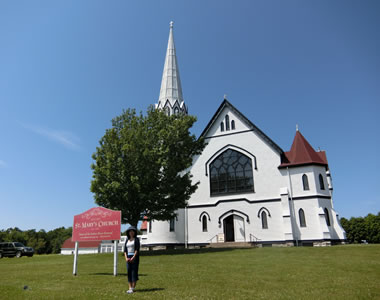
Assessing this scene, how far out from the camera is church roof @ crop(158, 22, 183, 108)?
4222 centimetres

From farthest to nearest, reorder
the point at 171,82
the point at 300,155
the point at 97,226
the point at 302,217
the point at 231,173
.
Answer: the point at 171,82
the point at 231,173
the point at 300,155
the point at 302,217
the point at 97,226

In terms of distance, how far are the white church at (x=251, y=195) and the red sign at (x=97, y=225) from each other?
67.2ft

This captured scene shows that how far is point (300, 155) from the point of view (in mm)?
31781

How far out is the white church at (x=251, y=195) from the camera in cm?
2958

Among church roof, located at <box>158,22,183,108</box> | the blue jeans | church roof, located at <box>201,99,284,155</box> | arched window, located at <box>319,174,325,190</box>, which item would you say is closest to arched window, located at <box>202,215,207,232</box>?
church roof, located at <box>201,99,284,155</box>

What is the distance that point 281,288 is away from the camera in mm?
8672

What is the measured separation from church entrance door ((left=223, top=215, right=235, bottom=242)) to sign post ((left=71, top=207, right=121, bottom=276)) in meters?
21.5

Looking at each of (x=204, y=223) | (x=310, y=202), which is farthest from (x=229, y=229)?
(x=310, y=202)

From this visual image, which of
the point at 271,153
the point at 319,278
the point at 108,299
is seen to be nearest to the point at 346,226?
the point at 271,153

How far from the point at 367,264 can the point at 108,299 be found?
1262cm

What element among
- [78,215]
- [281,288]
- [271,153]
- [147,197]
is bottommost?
[281,288]

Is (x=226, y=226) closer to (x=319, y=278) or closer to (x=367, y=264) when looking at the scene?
(x=367, y=264)

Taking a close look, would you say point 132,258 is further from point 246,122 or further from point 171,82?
point 171,82

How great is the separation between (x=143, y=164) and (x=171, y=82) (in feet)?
81.0
